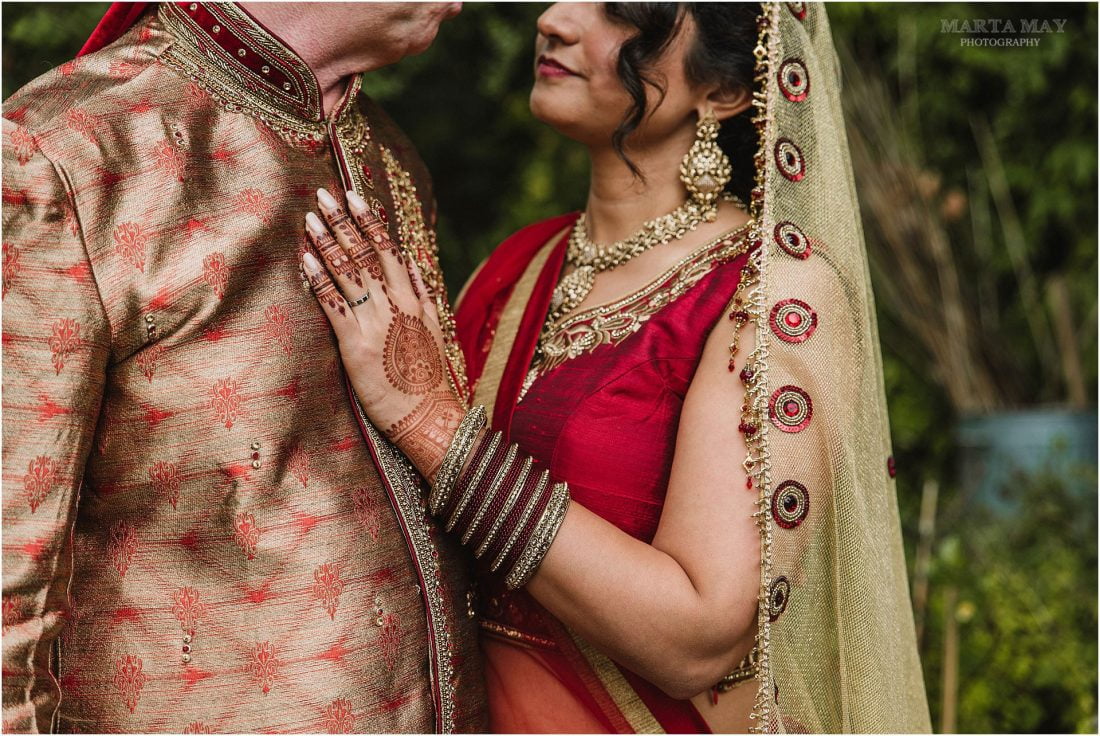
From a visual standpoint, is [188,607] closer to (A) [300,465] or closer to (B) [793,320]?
(A) [300,465]

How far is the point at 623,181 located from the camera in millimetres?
1962

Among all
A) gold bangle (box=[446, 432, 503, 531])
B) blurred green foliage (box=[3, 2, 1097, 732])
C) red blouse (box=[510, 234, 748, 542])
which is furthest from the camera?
blurred green foliage (box=[3, 2, 1097, 732])

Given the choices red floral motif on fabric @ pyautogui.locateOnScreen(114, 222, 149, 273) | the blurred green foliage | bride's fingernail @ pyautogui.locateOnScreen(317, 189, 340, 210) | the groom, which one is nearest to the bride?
bride's fingernail @ pyautogui.locateOnScreen(317, 189, 340, 210)

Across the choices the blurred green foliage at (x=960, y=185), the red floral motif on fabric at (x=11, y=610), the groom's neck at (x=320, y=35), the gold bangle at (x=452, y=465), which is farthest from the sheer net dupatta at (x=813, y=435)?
the blurred green foliage at (x=960, y=185)

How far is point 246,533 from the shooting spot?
52.7 inches

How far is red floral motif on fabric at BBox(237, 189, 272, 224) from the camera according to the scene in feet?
4.47

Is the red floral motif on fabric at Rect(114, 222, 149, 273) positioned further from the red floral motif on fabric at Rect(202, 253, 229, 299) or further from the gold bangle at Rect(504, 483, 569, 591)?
the gold bangle at Rect(504, 483, 569, 591)

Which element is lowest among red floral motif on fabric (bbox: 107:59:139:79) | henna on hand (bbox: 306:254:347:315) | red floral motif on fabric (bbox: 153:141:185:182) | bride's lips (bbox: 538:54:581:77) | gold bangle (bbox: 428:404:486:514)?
gold bangle (bbox: 428:404:486:514)

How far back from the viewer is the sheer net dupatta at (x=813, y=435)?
62.5 inches

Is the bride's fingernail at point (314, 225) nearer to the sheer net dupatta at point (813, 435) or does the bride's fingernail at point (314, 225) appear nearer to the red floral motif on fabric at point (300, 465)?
the red floral motif on fabric at point (300, 465)

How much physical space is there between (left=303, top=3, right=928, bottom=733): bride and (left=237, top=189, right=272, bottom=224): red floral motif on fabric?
76 millimetres

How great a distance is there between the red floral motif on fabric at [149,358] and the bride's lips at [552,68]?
0.88m

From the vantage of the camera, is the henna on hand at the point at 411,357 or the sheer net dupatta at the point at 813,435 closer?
the henna on hand at the point at 411,357

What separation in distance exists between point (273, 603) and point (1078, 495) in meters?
3.14
